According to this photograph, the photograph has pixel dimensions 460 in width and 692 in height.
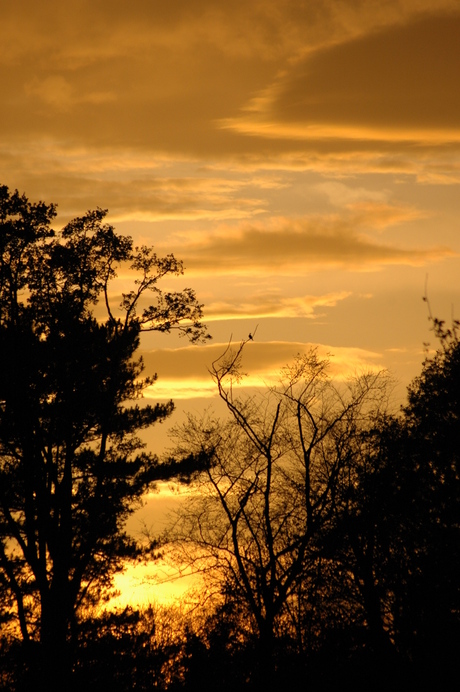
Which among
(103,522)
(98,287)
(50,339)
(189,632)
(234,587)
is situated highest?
(98,287)

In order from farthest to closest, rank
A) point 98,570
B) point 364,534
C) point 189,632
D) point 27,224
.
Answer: point 189,632, point 364,534, point 98,570, point 27,224

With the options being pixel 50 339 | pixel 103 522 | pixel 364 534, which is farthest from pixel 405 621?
pixel 50 339

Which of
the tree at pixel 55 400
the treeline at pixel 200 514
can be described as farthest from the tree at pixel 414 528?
the tree at pixel 55 400

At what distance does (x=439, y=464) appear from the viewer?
2467 cm

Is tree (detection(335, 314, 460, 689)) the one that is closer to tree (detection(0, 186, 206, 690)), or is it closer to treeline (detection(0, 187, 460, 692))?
treeline (detection(0, 187, 460, 692))

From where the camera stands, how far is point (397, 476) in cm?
2544

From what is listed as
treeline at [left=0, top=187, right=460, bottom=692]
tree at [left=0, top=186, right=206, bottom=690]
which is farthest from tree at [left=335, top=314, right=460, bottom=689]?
tree at [left=0, top=186, right=206, bottom=690]

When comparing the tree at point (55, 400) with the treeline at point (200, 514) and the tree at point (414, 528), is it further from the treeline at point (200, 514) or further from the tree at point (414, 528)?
the tree at point (414, 528)

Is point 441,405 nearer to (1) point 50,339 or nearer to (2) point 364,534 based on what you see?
(2) point 364,534

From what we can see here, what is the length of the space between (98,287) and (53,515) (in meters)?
7.16

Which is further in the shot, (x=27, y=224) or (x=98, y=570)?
(x=98, y=570)

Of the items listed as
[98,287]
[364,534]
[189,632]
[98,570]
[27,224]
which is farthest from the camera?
[189,632]

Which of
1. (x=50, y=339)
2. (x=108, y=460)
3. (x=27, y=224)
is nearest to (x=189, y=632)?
(x=108, y=460)

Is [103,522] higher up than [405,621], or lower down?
higher up
